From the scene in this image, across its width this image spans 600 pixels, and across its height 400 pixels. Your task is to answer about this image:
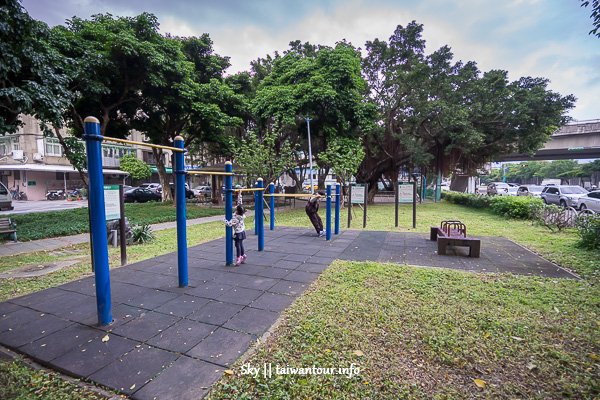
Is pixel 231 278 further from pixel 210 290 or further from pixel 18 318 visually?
pixel 18 318

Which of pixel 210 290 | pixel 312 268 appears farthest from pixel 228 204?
pixel 312 268

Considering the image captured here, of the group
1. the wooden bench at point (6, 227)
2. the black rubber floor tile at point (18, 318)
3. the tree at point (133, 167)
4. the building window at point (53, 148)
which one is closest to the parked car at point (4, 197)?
the wooden bench at point (6, 227)

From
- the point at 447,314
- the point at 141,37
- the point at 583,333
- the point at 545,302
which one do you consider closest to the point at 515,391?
the point at 447,314

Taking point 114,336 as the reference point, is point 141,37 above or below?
above

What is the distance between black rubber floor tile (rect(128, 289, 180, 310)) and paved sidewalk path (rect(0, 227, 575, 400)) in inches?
0.5

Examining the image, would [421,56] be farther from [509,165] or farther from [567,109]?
[509,165]

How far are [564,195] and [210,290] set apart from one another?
831 inches

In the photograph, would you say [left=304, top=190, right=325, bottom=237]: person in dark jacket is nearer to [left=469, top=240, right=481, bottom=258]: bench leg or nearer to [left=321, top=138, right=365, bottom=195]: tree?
[left=469, top=240, right=481, bottom=258]: bench leg

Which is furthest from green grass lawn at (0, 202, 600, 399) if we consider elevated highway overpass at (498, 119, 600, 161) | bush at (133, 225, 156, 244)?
elevated highway overpass at (498, 119, 600, 161)

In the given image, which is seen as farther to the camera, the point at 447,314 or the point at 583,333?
the point at 447,314

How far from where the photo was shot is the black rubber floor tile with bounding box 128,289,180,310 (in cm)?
377

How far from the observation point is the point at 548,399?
217 centimetres

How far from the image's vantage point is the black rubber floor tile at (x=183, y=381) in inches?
86.2

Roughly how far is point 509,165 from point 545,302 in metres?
90.0
